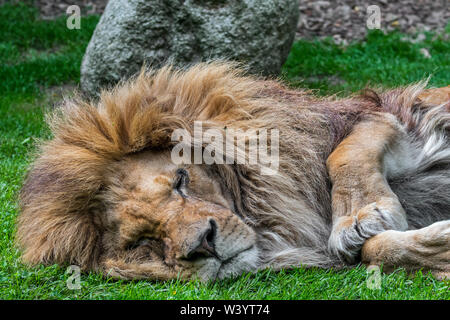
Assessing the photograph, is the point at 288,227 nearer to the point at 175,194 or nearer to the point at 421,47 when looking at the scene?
the point at 175,194

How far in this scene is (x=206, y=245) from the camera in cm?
306

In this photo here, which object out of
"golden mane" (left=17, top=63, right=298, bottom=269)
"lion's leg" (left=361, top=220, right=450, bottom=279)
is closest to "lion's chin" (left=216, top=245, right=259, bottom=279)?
"lion's leg" (left=361, top=220, right=450, bottom=279)

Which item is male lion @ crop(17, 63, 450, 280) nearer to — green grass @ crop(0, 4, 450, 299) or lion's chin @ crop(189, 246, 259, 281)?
lion's chin @ crop(189, 246, 259, 281)

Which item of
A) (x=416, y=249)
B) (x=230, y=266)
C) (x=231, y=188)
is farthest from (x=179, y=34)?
(x=416, y=249)

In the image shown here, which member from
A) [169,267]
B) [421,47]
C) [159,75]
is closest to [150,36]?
[159,75]

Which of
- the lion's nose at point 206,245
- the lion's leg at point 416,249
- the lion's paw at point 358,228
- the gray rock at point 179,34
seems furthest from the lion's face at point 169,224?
the gray rock at point 179,34

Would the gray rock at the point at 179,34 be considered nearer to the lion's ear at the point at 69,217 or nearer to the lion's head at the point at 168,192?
the lion's head at the point at 168,192

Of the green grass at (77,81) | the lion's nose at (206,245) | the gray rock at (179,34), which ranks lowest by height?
the green grass at (77,81)

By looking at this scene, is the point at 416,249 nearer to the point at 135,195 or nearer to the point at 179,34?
the point at 135,195

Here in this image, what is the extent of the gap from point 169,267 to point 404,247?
45.0 inches

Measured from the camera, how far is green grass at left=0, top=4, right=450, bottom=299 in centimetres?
306

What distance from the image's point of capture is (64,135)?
3771 millimetres

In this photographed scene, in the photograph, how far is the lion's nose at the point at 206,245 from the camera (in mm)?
3055

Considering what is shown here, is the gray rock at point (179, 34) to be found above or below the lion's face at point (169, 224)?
above
